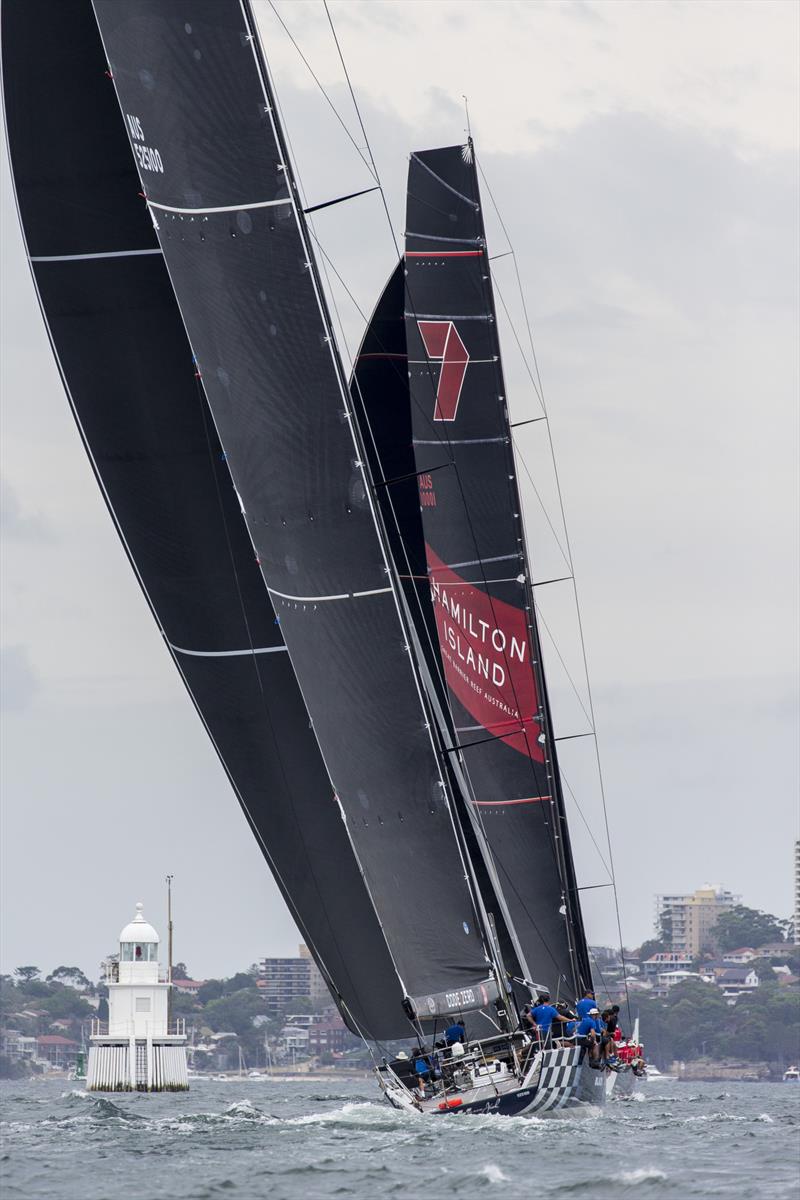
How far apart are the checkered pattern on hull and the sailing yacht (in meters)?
0.04

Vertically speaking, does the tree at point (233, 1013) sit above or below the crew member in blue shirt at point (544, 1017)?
above

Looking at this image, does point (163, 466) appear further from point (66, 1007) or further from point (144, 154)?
point (66, 1007)

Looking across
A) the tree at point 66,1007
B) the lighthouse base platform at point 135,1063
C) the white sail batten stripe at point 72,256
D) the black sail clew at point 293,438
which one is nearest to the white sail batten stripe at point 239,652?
the black sail clew at point 293,438

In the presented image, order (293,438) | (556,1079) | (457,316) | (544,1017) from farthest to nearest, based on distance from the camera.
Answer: (457,316)
(544,1017)
(556,1079)
(293,438)

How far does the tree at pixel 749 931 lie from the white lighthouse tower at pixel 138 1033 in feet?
356

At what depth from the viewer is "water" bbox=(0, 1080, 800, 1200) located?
659 inches

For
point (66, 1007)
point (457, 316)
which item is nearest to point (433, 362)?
point (457, 316)

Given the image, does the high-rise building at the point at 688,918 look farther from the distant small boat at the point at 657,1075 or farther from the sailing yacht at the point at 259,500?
the sailing yacht at the point at 259,500

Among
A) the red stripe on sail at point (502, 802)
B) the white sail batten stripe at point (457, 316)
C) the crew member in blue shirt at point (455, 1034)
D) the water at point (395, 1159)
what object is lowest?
the water at point (395, 1159)

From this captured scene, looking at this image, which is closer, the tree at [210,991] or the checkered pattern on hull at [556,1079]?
the checkered pattern on hull at [556,1079]

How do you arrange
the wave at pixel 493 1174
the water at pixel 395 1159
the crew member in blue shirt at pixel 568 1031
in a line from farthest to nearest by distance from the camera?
the crew member in blue shirt at pixel 568 1031
the wave at pixel 493 1174
the water at pixel 395 1159

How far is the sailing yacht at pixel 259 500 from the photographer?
19156 millimetres

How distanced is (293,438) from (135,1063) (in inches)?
1231

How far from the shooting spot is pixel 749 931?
154m
